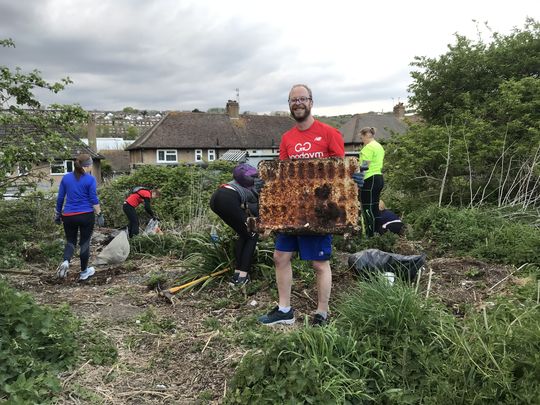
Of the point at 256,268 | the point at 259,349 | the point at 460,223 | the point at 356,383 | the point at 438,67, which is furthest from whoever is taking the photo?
the point at 438,67

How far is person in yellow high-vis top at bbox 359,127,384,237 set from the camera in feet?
23.9

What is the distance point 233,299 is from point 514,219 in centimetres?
532

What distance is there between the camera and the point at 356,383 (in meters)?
2.77

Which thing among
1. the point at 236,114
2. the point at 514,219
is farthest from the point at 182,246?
the point at 236,114

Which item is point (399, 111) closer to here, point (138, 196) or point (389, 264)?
point (138, 196)

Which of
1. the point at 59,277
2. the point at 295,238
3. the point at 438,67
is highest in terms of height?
the point at 438,67

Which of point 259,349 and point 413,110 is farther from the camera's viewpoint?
point 413,110

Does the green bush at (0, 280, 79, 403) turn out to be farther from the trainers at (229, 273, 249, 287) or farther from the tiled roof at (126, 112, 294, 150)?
the tiled roof at (126, 112, 294, 150)

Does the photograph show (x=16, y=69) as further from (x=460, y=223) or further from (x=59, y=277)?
(x=460, y=223)

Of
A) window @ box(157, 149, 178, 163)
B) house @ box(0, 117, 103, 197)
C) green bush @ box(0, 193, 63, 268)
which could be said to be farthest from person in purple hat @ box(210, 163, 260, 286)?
window @ box(157, 149, 178, 163)

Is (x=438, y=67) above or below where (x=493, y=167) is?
above

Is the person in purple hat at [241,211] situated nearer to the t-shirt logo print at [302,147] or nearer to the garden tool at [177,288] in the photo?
the garden tool at [177,288]

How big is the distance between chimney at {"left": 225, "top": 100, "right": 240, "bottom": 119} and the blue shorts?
46988mm

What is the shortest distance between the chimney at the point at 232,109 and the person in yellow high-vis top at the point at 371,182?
43244mm
